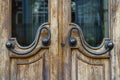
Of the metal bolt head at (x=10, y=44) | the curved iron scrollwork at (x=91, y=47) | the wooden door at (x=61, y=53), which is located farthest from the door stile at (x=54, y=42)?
the metal bolt head at (x=10, y=44)

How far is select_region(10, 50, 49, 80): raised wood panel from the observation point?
2516mm

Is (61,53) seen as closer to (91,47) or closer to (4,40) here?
(91,47)

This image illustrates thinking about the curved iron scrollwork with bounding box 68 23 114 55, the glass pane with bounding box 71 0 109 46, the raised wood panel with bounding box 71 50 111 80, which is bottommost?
the raised wood panel with bounding box 71 50 111 80

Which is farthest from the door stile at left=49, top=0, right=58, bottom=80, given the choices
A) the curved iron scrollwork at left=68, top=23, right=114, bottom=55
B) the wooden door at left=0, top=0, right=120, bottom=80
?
the curved iron scrollwork at left=68, top=23, right=114, bottom=55

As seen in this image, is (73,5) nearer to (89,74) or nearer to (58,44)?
(58,44)

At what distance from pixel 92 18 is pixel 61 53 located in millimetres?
316

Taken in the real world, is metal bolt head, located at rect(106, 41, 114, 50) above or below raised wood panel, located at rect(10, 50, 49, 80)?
above

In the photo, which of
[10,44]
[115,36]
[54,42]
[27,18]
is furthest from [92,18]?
[10,44]

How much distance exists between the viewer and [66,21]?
2518mm

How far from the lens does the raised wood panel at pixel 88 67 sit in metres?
2.49

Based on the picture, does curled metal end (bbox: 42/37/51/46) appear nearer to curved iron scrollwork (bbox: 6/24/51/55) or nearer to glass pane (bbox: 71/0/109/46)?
curved iron scrollwork (bbox: 6/24/51/55)

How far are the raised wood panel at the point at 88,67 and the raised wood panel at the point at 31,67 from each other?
189mm

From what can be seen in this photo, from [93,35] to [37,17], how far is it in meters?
0.40

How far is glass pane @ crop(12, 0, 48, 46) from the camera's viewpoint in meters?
2.52
